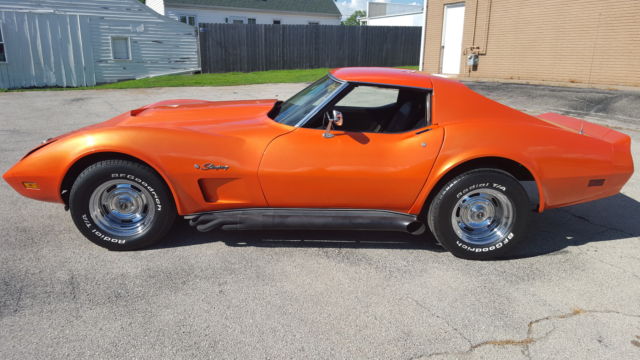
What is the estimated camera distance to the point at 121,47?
738 inches

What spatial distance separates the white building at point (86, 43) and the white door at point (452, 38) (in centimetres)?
1069

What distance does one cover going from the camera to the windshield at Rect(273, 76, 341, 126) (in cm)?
385

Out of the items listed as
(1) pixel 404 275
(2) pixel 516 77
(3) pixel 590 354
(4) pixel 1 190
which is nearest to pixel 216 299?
(1) pixel 404 275

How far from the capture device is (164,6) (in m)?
28.3

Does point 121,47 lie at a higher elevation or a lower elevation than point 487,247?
higher

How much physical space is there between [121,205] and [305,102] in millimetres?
1729

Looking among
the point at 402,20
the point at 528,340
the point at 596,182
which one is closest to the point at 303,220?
the point at 528,340

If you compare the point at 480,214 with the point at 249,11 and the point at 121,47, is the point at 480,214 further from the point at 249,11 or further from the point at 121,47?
the point at 249,11

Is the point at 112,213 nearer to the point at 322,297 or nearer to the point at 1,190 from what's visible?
the point at 322,297

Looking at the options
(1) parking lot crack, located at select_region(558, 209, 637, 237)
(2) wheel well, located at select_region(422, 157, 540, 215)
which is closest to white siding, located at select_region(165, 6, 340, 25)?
(1) parking lot crack, located at select_region(558, 209, 637, 237)

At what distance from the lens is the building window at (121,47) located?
60.4 feet

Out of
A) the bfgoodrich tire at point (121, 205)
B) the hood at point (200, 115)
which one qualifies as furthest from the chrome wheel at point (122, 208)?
the hood at point (200, 115)

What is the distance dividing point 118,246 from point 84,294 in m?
0.65

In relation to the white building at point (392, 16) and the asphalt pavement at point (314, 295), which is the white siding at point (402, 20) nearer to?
the white building at point (392, 16)
